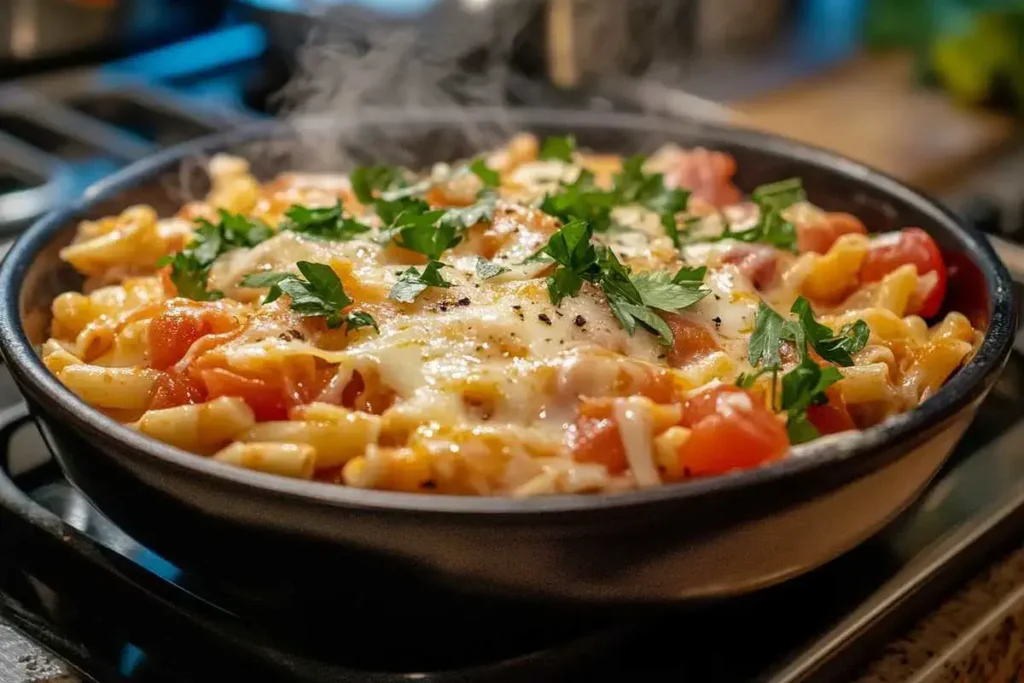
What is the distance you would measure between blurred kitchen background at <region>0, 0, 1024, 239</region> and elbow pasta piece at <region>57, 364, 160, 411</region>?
954 mm

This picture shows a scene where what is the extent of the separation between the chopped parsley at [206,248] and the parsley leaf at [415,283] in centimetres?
23

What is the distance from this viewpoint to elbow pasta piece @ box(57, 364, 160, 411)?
1132 millimetres

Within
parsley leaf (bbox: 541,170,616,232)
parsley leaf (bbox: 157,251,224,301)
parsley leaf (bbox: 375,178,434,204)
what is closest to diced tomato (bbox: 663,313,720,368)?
parsley leaf (bbox: 541,170,616,232)

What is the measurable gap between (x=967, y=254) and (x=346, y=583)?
861mm

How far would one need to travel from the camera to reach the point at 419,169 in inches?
74.5

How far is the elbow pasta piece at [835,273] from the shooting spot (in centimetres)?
139

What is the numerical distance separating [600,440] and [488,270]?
0.96ft

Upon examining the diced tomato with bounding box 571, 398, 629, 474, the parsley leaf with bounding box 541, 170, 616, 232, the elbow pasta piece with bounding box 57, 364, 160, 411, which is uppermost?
the parsley leaf with bounding box 541, 170, 616, 232

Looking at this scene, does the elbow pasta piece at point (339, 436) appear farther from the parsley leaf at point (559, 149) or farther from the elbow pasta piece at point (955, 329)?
the parsley leaf at point (559, 149)

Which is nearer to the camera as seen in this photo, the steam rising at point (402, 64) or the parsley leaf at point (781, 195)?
the parsley leaf at point (781, 195)

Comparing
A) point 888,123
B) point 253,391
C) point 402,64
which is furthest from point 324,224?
point 888,123

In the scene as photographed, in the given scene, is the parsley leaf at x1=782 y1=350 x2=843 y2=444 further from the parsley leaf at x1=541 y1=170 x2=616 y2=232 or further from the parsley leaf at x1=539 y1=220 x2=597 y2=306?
the parsley leaf at x1=541 y1=170 x2=616 y2=232

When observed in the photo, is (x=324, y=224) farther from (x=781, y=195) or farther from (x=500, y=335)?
(x=781, y=195)

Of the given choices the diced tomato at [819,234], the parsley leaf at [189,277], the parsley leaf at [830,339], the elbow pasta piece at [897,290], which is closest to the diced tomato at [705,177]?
the diced tomato at [819,234]
